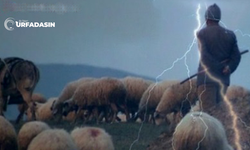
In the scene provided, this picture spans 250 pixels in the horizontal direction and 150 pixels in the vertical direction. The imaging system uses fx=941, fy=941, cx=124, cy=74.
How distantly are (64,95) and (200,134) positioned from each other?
3.50 feet

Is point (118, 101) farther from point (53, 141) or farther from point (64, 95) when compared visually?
point (53, 141)

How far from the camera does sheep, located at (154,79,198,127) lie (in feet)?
22.5

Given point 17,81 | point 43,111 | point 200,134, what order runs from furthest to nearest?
point 17,81
point 43,111
point 200,134

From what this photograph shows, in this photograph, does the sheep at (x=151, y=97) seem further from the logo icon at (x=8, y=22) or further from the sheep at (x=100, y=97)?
the logo icon at (x=8, y=22)

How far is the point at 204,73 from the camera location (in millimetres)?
6805

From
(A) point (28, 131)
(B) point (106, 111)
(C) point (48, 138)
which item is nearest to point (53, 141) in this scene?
(C) point (48, 138)

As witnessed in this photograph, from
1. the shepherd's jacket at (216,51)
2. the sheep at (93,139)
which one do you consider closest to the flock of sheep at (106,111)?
the sheep at (93,139)

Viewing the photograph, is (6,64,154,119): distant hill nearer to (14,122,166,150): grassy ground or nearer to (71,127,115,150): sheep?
(14,122,166,150): grassy ground

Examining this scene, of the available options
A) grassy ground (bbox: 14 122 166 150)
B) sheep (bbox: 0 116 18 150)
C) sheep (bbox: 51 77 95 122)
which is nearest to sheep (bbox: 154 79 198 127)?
grassy ground (bbox: 14 122 166 150)

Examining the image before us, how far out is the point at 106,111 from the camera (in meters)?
6.95

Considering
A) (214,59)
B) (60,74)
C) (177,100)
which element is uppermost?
(214,59)

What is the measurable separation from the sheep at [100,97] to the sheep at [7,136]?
1.35 ft

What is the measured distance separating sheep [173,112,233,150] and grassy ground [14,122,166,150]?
7.2 inches

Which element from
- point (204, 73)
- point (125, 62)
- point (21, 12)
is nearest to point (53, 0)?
point (21, 12)
